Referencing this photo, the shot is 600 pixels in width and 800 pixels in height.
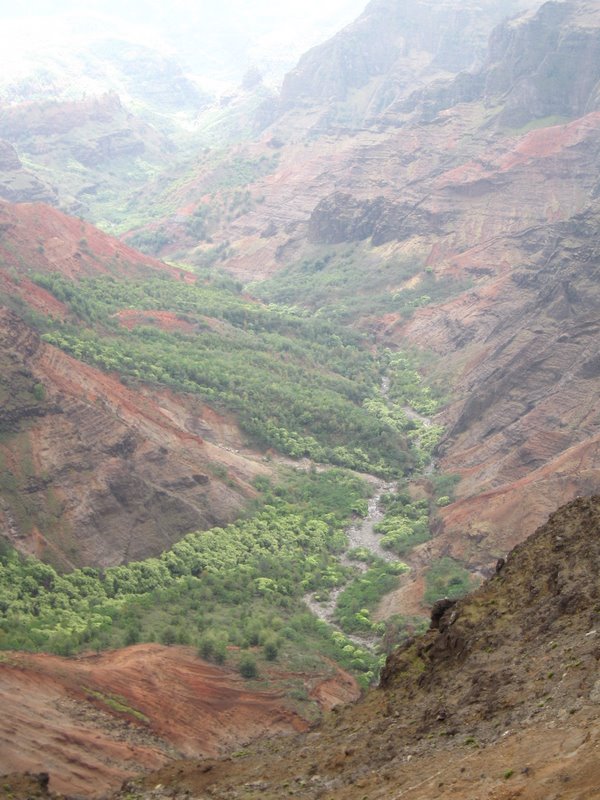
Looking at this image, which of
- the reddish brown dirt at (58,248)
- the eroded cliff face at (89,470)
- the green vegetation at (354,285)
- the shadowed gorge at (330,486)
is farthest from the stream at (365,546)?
the reddish brown dirt at (58,248)

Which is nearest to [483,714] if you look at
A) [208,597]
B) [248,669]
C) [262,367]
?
[248,669]

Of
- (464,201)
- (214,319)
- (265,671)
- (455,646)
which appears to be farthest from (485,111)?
(455,646)

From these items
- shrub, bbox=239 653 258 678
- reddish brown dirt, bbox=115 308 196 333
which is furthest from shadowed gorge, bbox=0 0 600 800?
reddish brown dirt, bbox=115 308 196 333

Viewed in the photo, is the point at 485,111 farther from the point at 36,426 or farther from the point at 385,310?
the point at 36,426

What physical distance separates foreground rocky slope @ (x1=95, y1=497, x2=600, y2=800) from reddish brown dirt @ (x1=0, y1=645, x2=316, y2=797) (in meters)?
2.54

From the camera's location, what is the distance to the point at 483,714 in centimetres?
2250

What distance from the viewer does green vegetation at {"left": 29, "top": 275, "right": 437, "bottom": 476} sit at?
7181cm

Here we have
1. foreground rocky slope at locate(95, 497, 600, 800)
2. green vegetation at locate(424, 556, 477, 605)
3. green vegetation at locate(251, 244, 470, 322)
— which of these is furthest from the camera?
green vegetation at locate(251, 244, 470, 322)

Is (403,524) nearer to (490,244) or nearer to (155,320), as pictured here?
(155,320)

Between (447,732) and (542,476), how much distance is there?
115 ft

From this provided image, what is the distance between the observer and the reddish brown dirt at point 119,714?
1117 inches

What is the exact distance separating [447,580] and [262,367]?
118ft

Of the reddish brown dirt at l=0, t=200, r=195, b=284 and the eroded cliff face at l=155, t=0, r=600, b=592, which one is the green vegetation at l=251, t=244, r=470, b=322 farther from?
the reddish brown dirt at l=0, t=200, r=195, b=284

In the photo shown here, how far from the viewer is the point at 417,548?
57875mm
